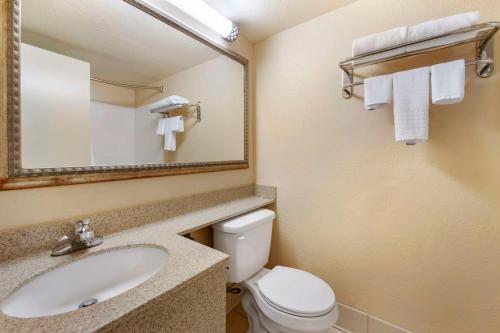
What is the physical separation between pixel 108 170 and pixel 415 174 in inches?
58.3

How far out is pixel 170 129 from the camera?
123 cm

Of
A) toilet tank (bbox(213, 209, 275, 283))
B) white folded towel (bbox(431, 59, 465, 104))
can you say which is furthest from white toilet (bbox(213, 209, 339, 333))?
white folded towel (bbox(431, 59, 465, 104))

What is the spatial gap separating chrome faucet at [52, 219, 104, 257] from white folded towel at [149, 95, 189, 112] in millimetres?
623

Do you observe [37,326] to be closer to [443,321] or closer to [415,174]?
[415,174]

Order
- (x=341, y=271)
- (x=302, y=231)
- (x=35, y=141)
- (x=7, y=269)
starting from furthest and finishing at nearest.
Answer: (x=302, y=231) → (x=341, y=271) → (x=35, y=141) → (x=7, y=269)

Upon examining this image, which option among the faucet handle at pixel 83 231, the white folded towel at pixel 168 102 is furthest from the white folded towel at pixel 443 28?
the faucet handle at pixel 83 231

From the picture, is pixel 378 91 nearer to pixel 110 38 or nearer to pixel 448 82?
pixel 448 82

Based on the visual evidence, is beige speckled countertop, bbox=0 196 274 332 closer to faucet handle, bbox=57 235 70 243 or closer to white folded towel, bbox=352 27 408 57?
faucet handle, bbox=57 235 70 243

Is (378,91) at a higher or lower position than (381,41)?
lower

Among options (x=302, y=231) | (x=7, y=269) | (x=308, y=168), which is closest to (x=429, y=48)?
(x=308, y=168)

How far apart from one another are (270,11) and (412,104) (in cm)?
97

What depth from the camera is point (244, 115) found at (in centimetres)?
165

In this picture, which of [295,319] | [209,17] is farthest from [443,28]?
[295,319]

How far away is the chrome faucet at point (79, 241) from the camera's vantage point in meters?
0.77
